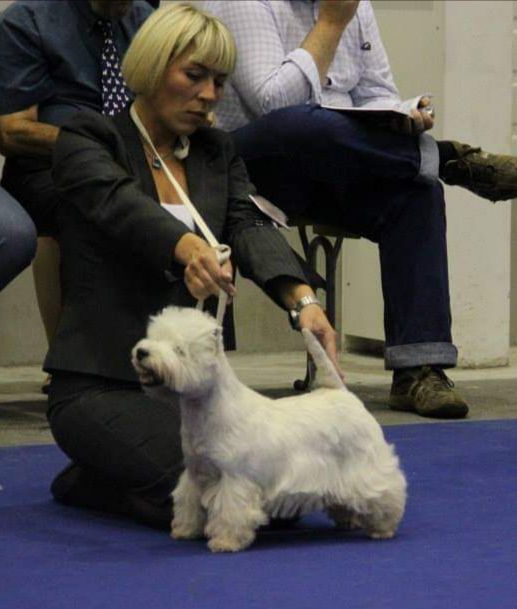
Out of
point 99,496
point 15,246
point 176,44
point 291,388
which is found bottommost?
point 291,388

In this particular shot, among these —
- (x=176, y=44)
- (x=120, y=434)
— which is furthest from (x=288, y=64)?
(x=120, y=434)

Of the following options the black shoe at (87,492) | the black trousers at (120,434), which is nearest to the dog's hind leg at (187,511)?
the black trousers at (120,434)

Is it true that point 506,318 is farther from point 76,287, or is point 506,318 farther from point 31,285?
point 76,287

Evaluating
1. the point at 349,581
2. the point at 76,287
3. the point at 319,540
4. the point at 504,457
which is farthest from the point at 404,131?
the point at 349,581

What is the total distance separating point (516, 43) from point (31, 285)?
175cm

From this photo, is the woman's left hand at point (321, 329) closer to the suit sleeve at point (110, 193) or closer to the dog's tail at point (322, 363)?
the dog's tail at point (322, 363)

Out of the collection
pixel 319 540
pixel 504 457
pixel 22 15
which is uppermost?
pixel 22 15

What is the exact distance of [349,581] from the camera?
6.04 ft

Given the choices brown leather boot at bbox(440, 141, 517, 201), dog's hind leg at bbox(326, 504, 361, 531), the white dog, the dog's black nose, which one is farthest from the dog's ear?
brown leather boot at bbox(440, 141, 517, 201)

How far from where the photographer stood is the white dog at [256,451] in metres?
1.89

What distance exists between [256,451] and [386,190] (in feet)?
4.51

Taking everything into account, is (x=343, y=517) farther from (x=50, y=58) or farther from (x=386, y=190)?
(x=50, y=58)

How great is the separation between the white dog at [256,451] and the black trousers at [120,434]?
0.46 ft

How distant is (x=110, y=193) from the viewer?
2.18 m
